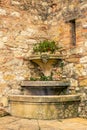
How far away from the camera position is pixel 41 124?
4117mm

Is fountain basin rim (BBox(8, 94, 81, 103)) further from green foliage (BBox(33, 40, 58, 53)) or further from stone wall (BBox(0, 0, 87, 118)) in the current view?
green foliage (BBox(33, 40, 58, 53))

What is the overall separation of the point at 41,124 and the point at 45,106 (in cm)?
53

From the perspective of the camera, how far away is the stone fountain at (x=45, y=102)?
15.0ft

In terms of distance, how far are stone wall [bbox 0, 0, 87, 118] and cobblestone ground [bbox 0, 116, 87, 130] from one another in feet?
2.28

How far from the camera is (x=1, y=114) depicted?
484 centimetres

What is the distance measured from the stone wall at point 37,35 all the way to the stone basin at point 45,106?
443mm

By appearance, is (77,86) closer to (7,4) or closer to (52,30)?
(52,30)

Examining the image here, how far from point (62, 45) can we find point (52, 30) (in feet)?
1.69

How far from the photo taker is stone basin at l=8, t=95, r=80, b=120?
457cm

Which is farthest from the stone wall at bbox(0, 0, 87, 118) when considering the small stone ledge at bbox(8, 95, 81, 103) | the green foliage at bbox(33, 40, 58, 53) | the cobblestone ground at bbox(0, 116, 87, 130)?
the cobblestone ground at bbox(0, 116, 87, 130)

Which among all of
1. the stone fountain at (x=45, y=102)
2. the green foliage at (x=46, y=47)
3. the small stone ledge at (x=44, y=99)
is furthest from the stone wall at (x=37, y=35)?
the small stone ledge at (x=44, y=99)

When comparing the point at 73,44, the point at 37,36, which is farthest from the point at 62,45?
the point at 37,36

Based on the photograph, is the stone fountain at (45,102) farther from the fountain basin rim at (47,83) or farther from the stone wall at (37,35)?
the stone wall at (37,35)

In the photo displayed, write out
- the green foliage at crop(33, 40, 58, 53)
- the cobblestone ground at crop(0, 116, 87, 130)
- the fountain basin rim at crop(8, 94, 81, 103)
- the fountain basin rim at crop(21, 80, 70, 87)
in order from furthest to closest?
the green foliage at crop(33, 40, 58, 53), the fountain basin rim at crop(21, 80, 70, 87), the fountain basin rim at crop(8, 94, 81, 103), the cobblestone ground at crop(0, 116, 87, 130)
